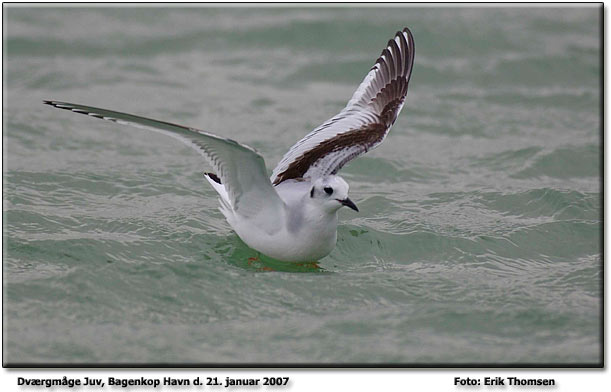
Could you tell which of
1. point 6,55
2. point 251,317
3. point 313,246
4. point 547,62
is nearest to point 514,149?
point 547,62

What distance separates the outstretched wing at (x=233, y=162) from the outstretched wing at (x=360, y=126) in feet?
2.69

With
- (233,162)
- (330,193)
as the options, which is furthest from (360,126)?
(233,162)

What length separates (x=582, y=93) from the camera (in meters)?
13.9

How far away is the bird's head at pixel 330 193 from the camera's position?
7281 millimetres

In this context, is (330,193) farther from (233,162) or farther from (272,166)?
(272,166)

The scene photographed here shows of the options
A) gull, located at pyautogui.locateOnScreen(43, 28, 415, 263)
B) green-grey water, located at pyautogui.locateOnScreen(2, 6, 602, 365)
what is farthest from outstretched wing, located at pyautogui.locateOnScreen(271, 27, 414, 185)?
green-grey water, located at pyautogui.locateOnScreen(2, 6, 602, 365)

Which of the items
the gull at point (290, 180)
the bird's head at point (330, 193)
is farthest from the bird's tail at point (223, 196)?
the bird's head at point (330, 193)

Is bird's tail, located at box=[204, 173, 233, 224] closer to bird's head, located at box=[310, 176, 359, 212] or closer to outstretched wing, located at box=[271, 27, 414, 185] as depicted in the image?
outstretched wing, located at box=[271, 27, 414, 185]

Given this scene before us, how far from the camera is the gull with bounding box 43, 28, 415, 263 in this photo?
6879 mm

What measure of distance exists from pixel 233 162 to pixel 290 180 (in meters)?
1.14

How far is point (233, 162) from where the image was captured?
721cm

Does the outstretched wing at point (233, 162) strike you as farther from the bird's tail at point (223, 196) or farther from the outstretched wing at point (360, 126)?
the outstretched wing at point (360, 126)

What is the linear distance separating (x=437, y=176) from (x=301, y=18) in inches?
241

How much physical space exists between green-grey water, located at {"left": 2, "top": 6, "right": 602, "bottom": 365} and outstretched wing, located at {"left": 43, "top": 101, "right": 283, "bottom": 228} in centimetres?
62
